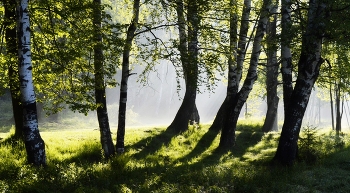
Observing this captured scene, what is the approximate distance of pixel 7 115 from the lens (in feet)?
114

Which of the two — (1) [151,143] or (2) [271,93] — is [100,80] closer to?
(1) [151,143]

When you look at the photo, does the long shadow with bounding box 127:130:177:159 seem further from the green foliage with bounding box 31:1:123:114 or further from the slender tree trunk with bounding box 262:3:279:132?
the slender tree trunk with bounding box 262:3:279:132

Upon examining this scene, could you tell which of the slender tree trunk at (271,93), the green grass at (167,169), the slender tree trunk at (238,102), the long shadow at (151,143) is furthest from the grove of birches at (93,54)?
the slender tree trunk at (271,93)

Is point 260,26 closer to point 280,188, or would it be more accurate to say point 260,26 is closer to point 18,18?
point 280,188

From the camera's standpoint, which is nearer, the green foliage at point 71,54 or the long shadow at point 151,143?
the green foliage at point 71,54

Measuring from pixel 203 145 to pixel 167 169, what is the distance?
219 inches

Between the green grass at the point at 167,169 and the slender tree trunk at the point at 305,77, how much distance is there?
2.23 ft

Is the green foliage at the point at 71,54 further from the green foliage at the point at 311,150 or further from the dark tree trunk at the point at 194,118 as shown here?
the dark tree trunk at the point at 194,118

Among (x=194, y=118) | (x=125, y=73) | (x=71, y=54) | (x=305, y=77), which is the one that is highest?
(x=71, y=54)

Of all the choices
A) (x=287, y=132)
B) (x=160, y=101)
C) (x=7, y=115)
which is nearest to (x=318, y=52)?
(x=287, y=132)

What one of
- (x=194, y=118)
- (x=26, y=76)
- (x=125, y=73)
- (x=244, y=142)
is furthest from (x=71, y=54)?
(x=194, y=118)

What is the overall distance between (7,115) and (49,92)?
2815cm

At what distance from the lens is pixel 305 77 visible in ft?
35.3

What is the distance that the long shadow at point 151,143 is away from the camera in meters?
13.4
